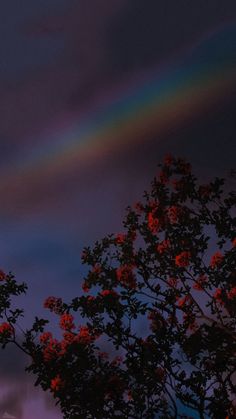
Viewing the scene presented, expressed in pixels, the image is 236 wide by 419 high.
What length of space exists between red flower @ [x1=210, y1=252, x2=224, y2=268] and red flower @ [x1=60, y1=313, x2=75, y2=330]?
4723 mm

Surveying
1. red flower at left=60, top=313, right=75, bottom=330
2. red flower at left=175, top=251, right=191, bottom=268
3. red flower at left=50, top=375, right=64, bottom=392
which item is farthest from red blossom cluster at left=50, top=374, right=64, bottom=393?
red flower at left=175, top=251, right=191, bottom=268

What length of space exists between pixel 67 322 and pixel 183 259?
13.6 ft

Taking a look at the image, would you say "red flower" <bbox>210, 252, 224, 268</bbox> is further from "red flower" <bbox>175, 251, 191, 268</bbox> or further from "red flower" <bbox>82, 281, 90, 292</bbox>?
"red flower" <bbox>82, 281, 90, 292</bbox>

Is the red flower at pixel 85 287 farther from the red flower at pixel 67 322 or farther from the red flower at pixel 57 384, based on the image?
the red flower at pixel 57 384

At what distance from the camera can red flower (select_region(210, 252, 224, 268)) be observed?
47.0ft

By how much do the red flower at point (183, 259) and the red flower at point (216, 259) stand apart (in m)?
0.72

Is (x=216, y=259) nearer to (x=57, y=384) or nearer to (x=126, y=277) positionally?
(x=126, y=277)

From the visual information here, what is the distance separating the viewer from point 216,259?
1447 centimetres

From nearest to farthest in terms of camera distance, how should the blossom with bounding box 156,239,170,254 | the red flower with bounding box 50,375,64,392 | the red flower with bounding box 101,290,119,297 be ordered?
the red flower with bounding box 50,375,64,392 → the red flower with bounding box 101,290,119,297 → the blossom with bounding box 156,239,170,254

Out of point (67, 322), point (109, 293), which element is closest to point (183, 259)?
point (109, 293)

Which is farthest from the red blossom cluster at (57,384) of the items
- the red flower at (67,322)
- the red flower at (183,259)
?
the red flower at (183,259)

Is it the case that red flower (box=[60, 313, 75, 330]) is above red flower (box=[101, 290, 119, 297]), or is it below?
above

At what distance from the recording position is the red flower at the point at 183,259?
1500cm

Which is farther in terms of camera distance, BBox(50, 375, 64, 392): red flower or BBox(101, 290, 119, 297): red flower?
BBox(101, 290, 119, 297): red flower
